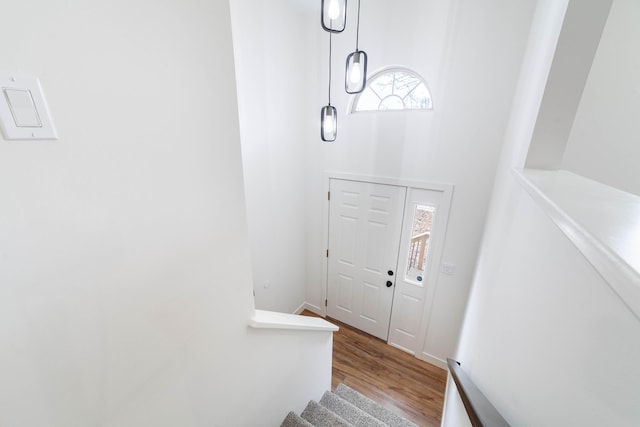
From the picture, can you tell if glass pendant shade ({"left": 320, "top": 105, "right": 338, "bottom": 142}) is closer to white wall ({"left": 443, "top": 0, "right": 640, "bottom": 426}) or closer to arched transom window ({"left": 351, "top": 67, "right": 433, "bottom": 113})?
arched transom window ({"left": 351, "top": 67, "right": 433, "bottom": 113})

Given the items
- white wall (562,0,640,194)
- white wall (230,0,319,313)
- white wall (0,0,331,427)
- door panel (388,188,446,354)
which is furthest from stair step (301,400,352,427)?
white wall (562,0,640,194)

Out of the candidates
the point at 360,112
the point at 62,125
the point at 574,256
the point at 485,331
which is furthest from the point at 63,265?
the point at 360,112

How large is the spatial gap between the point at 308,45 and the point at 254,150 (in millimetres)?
1431

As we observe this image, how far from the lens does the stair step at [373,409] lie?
6.86 ft

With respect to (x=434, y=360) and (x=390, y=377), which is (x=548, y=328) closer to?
(x=390, y=377)

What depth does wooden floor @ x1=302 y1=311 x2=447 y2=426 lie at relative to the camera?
8.04ft

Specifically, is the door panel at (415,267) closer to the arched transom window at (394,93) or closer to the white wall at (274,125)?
the arched transom window at (394,93)

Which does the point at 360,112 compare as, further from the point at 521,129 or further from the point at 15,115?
the point at 15,115

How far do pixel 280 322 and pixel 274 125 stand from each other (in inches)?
81.7

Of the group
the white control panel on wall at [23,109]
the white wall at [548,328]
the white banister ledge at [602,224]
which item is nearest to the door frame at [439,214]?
the white wall at [548,328]

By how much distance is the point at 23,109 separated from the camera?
1.48 ft

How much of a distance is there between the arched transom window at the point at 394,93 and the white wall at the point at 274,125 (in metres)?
0.66

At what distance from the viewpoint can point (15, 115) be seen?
444 mm

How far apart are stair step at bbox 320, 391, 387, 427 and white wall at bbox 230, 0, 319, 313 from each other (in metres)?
1.26
